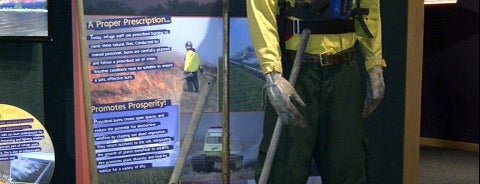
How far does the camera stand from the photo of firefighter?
8.34 ft

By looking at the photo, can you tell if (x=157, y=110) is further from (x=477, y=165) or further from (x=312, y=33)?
(x=477, y=165)

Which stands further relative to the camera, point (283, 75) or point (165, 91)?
point (165, 91)

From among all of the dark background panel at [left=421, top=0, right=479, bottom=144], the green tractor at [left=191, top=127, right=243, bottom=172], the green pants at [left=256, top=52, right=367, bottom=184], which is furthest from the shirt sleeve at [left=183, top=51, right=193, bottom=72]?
the dark background panel at [left=421, top=0, right=479, bottom=144]

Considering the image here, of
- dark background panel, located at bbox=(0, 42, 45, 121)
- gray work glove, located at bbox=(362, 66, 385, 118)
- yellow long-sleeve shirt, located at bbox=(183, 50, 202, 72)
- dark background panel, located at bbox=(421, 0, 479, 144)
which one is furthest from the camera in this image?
dark background panel, located at bbox=(421, 0, 479, 144)

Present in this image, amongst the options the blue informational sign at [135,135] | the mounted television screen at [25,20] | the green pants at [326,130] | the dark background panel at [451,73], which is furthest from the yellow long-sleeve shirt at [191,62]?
the dark background panel at [451,73]

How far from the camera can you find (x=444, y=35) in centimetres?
696

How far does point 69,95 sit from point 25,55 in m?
0.25

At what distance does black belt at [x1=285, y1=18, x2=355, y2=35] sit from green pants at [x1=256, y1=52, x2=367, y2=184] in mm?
133

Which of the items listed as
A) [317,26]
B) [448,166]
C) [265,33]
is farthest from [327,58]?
[448,166]

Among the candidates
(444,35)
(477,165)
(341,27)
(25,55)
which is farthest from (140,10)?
(444,35)

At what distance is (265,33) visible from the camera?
6.77 ft

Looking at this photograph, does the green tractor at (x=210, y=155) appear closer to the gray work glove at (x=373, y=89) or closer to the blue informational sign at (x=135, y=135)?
the blue informational sign at (x=135, y=135)

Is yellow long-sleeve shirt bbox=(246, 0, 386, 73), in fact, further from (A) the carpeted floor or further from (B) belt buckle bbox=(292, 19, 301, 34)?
(A) the carpeted floor

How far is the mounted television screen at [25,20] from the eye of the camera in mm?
2301
